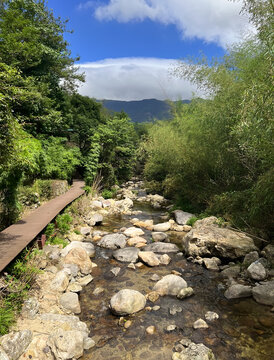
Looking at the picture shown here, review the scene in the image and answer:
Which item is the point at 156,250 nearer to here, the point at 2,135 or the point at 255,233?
the point at 255,233

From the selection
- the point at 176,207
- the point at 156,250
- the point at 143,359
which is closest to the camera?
the point at 143,359

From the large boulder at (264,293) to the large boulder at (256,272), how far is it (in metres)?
0.39

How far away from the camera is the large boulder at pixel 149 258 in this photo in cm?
663

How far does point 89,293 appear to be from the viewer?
5.30 m

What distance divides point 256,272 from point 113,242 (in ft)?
14.1

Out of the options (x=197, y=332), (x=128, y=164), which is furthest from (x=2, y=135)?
(x=128, y=164)

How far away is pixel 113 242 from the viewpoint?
314 inches

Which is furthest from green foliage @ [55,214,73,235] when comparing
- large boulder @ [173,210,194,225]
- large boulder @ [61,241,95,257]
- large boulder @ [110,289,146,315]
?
large boulder @ [173,210,194,225]

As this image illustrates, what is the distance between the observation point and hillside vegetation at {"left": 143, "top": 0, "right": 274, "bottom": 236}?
439 cm

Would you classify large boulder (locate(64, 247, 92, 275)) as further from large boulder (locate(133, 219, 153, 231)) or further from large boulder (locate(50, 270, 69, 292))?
large boulder (locate(133, 219, 153, 231))

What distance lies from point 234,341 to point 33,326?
3.23m

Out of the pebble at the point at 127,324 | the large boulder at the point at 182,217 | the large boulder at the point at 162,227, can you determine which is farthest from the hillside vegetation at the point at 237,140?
the pebble at the point at 127,324

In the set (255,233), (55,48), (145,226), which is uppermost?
(55,48)

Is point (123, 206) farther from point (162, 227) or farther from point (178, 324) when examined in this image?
point (178, 324)
